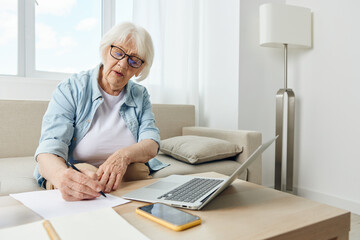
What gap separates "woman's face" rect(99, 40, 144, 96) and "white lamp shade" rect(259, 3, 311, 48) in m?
1.34

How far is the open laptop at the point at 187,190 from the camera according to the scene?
0.71 meters

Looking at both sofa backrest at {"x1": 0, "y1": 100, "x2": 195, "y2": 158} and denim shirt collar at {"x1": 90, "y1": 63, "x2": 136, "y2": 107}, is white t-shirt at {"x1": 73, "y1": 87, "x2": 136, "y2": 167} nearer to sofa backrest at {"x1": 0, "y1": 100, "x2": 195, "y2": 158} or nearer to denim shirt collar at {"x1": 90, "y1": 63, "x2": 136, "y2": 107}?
denim shirt collar at {"x1": 90, "y1": 63, "x2": 136, "y2": 107}

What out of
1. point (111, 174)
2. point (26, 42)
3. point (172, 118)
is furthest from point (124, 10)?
point (111, 174)

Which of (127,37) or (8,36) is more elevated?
(8,36)

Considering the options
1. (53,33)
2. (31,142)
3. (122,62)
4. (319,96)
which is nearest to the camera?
(122,62)

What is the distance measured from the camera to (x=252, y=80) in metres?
2.49

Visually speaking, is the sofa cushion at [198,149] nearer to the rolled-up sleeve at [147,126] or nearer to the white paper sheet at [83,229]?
the rolled-up sleeve at [147,126]

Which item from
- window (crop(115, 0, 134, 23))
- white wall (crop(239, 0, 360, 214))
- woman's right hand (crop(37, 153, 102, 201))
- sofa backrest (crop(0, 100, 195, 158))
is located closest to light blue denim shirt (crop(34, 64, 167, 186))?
woman's right hand (crop(37, 153, 102, 201))

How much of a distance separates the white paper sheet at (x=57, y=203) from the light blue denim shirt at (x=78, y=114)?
0.74ft

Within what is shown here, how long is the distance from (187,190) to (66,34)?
2.18m

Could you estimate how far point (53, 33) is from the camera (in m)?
2.46

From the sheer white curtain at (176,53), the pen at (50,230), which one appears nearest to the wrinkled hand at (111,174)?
the pen at (50,230)

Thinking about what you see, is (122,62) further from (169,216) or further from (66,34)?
(66,34)

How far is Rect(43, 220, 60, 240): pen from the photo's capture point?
506 mm
